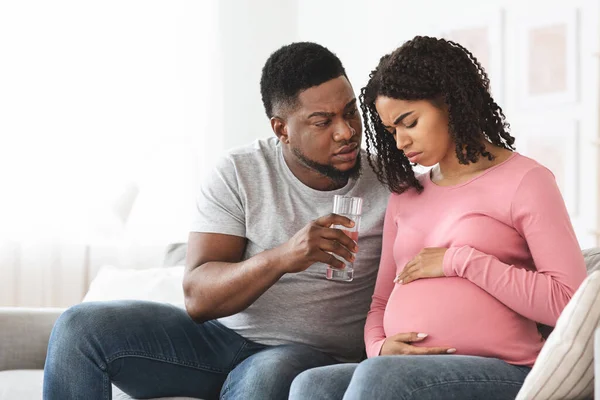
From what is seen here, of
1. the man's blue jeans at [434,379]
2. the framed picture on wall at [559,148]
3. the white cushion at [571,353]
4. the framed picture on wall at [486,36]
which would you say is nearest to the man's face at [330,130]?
the man's blue jeans at [434,379]

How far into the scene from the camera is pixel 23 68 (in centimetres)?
364

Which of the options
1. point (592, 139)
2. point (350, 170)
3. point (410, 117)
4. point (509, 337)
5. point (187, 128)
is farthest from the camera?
point (187, 128)

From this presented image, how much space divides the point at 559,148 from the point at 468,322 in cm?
209

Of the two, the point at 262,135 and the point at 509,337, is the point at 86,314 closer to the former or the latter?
the point at 509,337

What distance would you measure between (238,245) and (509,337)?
2.46ft

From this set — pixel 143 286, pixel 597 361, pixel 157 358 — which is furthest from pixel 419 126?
pixel 143 286

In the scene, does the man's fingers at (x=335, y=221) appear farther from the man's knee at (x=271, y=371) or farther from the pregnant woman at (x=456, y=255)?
the man's knee at (x=271, y=371)

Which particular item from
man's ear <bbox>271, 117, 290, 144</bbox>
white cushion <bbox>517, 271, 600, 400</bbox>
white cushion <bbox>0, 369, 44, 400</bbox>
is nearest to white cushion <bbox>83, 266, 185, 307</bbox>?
white cushion <bbox>0, 369, 44, 400</bbox>

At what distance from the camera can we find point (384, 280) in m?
1.92

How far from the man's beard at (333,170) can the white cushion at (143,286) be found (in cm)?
61

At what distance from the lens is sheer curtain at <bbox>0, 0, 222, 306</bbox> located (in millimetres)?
3621

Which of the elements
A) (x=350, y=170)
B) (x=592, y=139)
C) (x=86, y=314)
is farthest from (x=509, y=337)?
(x=592, y=139)

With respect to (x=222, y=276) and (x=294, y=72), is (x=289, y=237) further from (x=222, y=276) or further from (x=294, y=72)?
(x=294, y=72)

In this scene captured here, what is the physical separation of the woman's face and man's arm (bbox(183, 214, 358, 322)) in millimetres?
199
